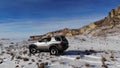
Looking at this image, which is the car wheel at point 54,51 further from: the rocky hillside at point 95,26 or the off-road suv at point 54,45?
the rocky hillside at point 95,26

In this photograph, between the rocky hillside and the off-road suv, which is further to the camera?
the rocky hillside

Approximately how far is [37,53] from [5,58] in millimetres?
4940

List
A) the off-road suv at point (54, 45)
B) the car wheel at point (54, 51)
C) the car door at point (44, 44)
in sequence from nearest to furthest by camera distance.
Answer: the off-road suv at point (54, 45) < the car wheel at point (54, 51) < the car door at point (44, 44)

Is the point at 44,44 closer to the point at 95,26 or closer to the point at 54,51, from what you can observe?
the point at 54,51

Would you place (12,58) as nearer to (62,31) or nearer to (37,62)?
(37,62)

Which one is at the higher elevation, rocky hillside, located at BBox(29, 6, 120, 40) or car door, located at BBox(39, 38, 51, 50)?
rocky hillside, located at BBox(29, 6, 120, 40)

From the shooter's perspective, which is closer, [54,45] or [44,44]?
[54,45]

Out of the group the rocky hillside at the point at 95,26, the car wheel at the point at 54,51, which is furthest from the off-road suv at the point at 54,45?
the rocky hillside at the point at 95,26

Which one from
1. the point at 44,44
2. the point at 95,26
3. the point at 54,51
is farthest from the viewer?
the point at 95,26

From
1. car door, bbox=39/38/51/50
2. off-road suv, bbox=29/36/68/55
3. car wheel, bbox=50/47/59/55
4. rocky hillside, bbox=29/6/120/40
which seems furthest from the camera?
rocky hillside, bbox=29/6/120/40

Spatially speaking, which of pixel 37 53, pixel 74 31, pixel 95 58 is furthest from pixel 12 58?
pixel 74 31

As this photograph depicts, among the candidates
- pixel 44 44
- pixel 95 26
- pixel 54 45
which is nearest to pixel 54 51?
Answer: pixel 54 45

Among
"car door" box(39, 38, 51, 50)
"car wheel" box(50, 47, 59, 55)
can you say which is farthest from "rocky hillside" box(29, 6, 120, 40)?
"car wheel" box(50, 47, 59, 55)

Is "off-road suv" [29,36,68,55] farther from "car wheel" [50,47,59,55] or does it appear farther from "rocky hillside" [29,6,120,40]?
"rocky hillside" [29,6,120,40]
